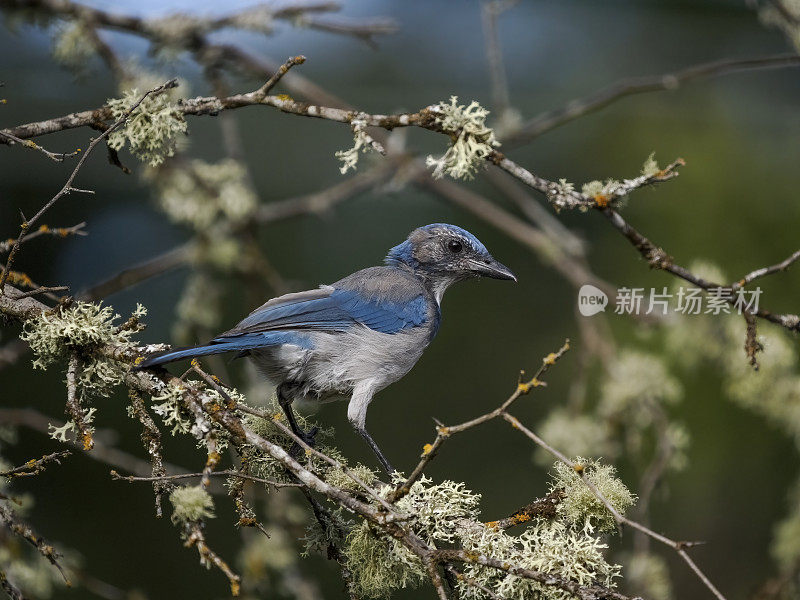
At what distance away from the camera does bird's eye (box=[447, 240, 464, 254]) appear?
2461mm

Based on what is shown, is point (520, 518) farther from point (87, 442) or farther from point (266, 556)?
point (266, 556)

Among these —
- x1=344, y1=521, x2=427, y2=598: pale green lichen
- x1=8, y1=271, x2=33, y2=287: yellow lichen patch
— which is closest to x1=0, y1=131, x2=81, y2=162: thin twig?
x1=8, y1=271, x2=33, y2=287: yellow lichen patch

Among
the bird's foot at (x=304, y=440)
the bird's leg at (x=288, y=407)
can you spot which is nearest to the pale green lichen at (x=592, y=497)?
the bird's foot at (x=304, y=440)

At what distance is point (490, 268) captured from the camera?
7.83 ft

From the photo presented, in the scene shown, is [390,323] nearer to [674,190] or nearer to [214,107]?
[214,107]

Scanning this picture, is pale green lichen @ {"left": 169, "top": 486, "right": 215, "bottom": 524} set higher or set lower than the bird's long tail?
lower

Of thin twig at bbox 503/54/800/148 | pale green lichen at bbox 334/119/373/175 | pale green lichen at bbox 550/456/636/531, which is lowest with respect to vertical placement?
pale green lichen at bbox 550/456/636/531

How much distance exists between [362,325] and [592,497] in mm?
934

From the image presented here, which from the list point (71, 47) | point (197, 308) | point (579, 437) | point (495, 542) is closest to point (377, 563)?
point (495, 542)

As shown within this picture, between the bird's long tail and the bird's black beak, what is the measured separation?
578 mm

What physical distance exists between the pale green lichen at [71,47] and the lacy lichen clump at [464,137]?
5.98ft

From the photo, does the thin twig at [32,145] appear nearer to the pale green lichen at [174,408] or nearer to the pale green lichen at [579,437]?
the pale green lichen at [174,408]

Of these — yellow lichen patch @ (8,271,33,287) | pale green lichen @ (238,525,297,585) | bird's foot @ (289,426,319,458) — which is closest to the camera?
yellow lichen patch @ (8,271,33,287)

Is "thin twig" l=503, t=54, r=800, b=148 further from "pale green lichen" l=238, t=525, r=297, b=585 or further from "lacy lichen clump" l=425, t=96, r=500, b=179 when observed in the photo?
"pale green lichen" l=238, t=525, r=297, b=585
